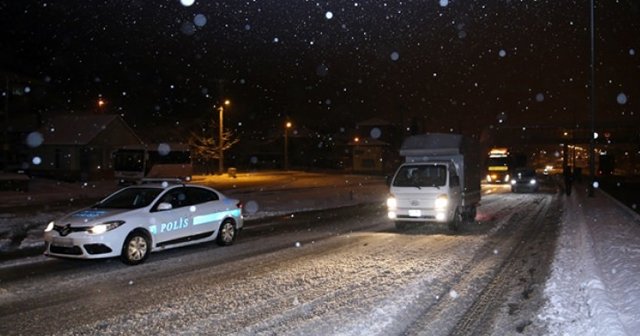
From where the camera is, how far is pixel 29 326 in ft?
21.4

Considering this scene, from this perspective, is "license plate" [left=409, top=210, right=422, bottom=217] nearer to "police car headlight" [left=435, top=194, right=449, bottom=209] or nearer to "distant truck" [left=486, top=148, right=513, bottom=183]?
"police car headlight" [left=435, top=194, right=449, bottom=209]

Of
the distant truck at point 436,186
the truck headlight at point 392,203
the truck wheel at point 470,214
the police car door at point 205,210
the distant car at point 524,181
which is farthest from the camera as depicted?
the distant car at point 524,181

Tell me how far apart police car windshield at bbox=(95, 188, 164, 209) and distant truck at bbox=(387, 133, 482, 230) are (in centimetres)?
677

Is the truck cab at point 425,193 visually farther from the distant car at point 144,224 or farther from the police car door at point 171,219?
the police car door at point 171,219

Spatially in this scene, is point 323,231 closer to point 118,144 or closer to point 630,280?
point 630,280

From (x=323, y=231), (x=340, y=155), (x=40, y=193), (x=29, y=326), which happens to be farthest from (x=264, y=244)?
(x=340, y=155)

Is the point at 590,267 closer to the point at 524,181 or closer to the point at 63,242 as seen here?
the point at 63,242

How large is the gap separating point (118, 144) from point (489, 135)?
60.1m

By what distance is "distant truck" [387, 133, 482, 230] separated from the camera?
15.1m

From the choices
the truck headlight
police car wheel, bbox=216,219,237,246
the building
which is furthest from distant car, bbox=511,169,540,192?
the building

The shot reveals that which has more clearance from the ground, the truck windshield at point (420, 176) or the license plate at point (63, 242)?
the truck windshield at point (420, 176)

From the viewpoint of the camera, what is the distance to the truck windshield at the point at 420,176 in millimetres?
15664

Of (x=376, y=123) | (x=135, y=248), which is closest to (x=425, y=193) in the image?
(x=135, y=248)

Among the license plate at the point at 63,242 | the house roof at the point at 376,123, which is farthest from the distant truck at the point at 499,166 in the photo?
the house roof at the point at 376,123
